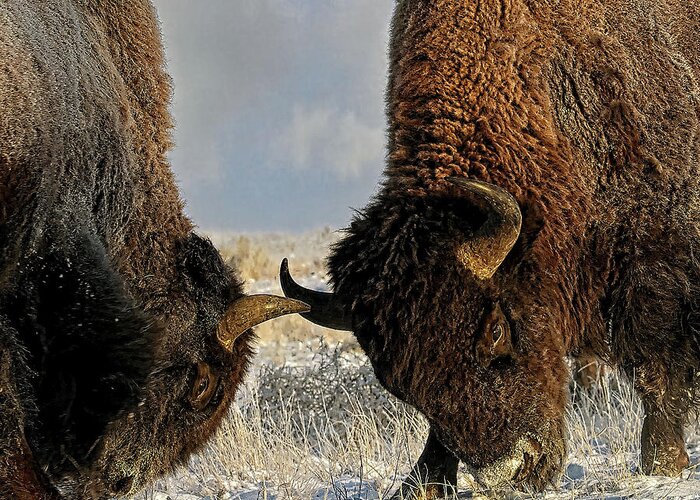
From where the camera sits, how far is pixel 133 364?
190 inches

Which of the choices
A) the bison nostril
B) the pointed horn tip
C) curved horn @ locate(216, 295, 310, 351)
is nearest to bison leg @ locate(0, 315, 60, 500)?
the bison nostril

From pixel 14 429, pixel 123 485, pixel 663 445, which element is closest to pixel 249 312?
pixel 123 485

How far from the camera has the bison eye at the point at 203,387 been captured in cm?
538

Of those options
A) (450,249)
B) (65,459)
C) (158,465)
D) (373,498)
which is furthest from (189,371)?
(450,249)

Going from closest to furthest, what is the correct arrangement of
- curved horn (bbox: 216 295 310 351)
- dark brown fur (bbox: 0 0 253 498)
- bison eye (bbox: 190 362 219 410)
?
dark brown fur (bbox: 0 0 253 498)
curved horn (bbox: 216 295 310 351)
bison eye (bbox: 190 362 219 410)

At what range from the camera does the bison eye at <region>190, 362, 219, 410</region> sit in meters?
5.38

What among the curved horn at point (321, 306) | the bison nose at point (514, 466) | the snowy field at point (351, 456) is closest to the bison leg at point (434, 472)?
the snowy field at point (351, 456)

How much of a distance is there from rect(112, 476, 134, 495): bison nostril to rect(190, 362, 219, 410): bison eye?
1.66ft

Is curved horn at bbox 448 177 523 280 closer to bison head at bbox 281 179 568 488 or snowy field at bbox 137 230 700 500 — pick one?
bison head at bbox 281 179 568 488

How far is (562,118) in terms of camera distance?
5.60m

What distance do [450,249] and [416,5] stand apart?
1638 mm

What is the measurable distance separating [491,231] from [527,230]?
34cm

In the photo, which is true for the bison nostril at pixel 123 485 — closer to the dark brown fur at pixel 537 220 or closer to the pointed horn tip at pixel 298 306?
the pointed horn tip at pixel 298 306

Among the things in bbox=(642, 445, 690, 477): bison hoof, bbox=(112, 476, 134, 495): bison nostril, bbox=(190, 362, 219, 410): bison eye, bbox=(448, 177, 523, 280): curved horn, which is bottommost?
bbox=(642, 445, 690, 477): bison hoof
